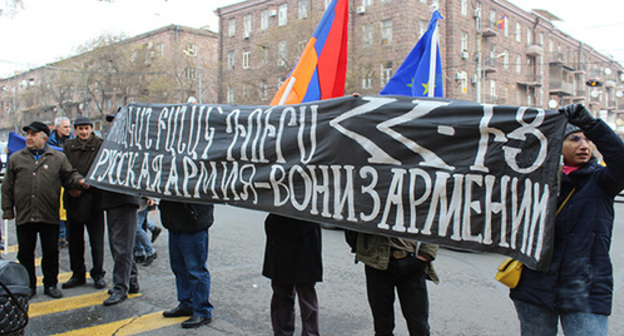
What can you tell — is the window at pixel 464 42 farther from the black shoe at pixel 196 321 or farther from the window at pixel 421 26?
the black shoe at pixel 196 321

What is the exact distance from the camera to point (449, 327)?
179 inches

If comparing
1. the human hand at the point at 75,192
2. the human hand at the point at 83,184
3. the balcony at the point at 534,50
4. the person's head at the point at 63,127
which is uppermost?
the balcony at the point at 534,50

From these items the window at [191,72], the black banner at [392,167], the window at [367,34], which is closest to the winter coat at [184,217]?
the black banner at [392,167]

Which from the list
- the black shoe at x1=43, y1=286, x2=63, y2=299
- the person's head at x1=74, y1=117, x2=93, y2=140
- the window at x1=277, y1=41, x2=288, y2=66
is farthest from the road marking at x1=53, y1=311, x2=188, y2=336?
the window at x1=277, y1=41, x2=288, y2=66

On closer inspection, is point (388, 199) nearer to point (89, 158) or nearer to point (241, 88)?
point (89, 158)

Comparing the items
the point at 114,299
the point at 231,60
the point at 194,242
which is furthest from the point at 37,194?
the point at 231,60

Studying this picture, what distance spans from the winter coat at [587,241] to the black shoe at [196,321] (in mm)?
2988

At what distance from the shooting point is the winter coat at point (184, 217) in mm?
4590

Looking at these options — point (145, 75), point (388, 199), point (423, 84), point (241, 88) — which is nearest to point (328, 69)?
point (423, 84)

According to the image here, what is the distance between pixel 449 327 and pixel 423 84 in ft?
7.93

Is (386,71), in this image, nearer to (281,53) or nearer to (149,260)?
(281,53)

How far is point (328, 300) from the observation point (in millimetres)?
5340

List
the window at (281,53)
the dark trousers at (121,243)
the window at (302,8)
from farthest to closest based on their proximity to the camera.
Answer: the window at (302,8)
the window at (281,53)
the dark trousers at (121,243)

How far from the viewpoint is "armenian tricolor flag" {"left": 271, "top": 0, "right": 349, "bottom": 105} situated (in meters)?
5.08
